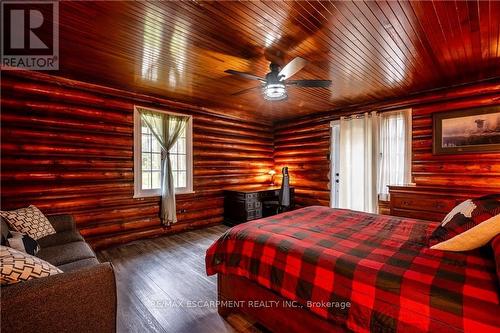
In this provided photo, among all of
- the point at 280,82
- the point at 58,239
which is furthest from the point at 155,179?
the point at 280,82

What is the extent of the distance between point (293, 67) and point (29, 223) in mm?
3239

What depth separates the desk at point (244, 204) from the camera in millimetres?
4910

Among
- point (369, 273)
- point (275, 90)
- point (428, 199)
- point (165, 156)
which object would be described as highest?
point (275, 90)

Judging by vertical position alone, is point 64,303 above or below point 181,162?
below

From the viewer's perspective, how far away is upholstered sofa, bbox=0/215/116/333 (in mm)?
1144

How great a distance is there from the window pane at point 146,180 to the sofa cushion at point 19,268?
295cm

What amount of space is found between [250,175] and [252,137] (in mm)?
992

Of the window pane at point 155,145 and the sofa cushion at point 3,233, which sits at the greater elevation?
the window pane at point 155,145

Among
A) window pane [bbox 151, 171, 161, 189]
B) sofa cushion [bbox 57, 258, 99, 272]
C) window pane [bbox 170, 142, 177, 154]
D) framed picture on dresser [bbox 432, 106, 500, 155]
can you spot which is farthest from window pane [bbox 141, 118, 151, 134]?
framed picture on dresser [bbox 432, 106, 500, 155]

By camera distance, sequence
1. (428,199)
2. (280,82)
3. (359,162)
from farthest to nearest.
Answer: (359,162) < (428,199) < (280,82)

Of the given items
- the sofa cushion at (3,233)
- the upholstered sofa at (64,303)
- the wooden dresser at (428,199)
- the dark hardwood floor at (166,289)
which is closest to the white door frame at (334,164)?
the wooden dresser at (428,199)

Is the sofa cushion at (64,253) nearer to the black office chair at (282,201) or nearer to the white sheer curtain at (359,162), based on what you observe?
the black office chair at (282,201)

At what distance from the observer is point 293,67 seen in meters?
2.42

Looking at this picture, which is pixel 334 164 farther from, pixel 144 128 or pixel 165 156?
pixel 144 128
